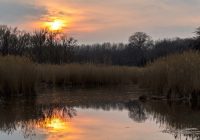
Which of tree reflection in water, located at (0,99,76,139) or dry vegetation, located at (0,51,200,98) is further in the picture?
dry vegetation, located at (0,51,200,98)

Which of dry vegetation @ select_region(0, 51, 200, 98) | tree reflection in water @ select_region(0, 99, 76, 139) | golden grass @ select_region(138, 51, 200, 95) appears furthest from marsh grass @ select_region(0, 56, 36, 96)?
golden grass @ select_region(138, 51, 200, 95)

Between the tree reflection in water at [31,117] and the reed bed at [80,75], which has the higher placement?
the reed bed at [80,75]

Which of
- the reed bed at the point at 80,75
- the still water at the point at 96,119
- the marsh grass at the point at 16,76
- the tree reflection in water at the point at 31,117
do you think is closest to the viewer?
the still water at the point at 96,119

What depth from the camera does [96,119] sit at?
12.4 metres

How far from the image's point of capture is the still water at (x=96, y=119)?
959 centimetres

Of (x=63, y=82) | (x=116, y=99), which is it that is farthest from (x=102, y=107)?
(x=63, y=82)

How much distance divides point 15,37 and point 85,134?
4783cm

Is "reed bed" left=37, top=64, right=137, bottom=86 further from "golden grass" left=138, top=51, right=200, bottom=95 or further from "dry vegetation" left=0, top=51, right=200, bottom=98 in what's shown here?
"golden grass" left=138, top=51, right=200, bottom=95

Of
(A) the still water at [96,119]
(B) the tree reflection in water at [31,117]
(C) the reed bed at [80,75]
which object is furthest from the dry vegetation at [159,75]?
(C) the reed bed at [80,75]

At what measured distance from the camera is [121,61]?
91812 mm

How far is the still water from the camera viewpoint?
9594 mm

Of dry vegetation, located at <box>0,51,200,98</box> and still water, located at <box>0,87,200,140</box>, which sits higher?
dry vegetation, located at <box>0,51,200,98</box>

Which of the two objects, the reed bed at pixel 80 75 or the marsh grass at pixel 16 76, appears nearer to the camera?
the marsh grass at pixel 16 76

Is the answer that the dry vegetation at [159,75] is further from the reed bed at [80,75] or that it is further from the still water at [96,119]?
the reed bed at [80,75]
